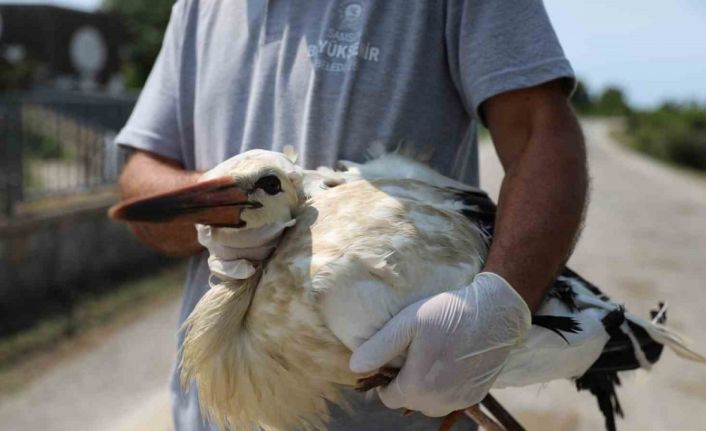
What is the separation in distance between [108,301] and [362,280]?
6230 mm

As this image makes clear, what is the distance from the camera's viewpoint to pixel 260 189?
5.30ft

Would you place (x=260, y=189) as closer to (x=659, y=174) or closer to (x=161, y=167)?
(x=161, y=167)

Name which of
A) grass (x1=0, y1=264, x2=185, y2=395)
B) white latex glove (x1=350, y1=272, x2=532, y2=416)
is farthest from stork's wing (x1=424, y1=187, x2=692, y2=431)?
grass (x1=0, y1=264, x2=185, y2=395)

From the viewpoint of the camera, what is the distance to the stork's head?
4.94 ft

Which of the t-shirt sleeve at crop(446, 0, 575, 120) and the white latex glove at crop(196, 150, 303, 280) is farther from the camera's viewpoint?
the t-shirt sleeve at crop(446, 0, 575, 120)

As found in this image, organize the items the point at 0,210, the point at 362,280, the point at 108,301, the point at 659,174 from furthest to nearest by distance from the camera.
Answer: the point at 659,174 → the point at 108,301 → the point at 0,210 → the point at 362,280

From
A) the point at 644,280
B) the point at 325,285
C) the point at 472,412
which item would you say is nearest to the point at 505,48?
the point at 325,285

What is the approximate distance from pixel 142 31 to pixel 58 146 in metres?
21.5

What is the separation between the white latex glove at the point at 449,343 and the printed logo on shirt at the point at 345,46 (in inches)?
25.0

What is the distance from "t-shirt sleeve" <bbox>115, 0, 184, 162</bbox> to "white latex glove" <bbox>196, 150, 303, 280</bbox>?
593 mm

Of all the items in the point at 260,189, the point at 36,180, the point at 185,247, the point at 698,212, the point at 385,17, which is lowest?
the point at 698,212

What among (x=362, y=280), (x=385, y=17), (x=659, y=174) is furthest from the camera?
(x=659, y=174)

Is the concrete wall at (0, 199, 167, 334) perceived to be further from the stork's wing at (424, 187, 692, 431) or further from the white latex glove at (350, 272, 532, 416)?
the white latex glove at (350, 272, 532, 416)

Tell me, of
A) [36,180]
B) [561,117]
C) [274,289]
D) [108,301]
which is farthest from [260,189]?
[36,180]
